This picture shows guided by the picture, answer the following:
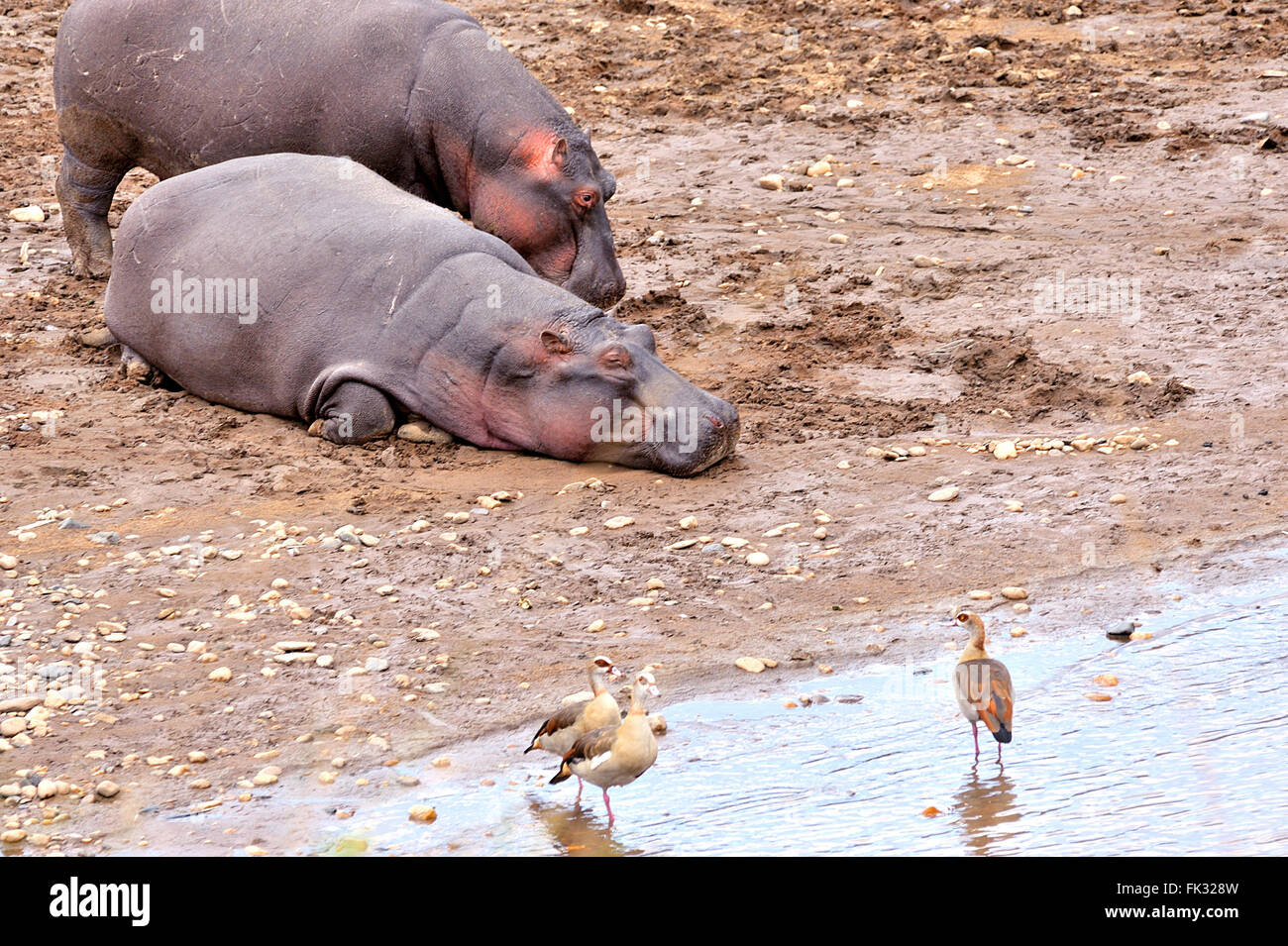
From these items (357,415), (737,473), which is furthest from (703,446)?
(357,415)

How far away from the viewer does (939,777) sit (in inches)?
196

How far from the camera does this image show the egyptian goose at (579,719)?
15.5 ft

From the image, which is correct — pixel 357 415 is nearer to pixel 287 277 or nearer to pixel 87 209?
pixel 287 277

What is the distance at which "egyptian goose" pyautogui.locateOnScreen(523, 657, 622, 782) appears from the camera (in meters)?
4.71

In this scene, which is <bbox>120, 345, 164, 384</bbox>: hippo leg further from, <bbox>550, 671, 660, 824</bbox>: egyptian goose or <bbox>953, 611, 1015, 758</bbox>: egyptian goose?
<bbox>953, 611, 1015, 758</bbox>: egyptian goose

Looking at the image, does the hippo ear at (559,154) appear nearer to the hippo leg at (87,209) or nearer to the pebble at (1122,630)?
the hippo leg at (87,209)

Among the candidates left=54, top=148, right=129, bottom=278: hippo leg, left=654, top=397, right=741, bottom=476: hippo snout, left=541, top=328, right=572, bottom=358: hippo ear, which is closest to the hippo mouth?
left=654, top=397, right=741, bottom=476: hippo snout

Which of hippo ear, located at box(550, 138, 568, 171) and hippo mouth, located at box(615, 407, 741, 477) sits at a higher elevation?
hippo ear, located at box(550, 138, 568, 171)

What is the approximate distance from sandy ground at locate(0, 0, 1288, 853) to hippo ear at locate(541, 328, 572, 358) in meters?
0.47

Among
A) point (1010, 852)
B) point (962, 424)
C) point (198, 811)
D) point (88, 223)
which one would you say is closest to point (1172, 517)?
point (962, 424)

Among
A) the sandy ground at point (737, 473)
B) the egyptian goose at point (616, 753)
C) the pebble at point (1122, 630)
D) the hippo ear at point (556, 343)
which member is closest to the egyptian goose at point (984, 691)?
the sandy ground at point (737, 473)

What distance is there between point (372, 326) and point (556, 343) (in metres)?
0.87

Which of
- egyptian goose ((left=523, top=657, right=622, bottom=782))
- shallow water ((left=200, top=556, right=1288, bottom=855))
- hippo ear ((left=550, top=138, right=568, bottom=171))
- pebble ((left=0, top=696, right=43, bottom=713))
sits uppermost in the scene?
hippo ear ((left=550, top=138, right=568, bottom=171))
